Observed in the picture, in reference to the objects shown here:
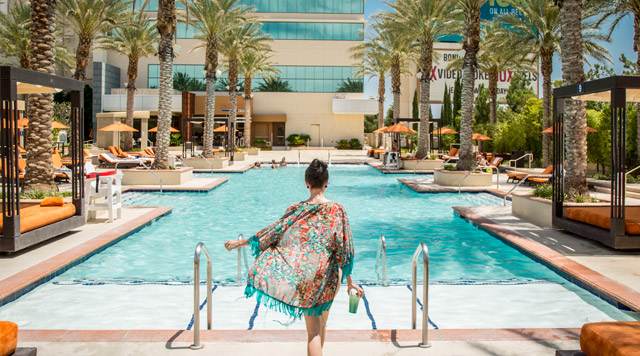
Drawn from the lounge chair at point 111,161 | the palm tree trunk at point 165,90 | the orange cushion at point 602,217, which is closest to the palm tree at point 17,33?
the lounge chair at point 111,161

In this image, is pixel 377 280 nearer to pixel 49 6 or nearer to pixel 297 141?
pixel 49 6

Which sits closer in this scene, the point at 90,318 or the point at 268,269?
the point at 268,269

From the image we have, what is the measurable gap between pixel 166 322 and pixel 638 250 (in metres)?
7.42

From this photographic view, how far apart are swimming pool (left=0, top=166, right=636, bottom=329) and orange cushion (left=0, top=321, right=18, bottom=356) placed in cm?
237

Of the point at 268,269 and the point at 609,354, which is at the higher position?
the point at 268,269

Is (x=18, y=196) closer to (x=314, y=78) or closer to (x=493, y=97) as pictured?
(x=493, y=97)

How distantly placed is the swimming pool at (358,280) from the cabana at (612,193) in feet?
4.37

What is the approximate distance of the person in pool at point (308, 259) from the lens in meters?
3.89

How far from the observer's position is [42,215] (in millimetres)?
9383

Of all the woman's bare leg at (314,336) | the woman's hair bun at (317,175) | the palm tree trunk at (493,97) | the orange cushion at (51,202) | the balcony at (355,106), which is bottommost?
the woman's bare leg at (314,336)

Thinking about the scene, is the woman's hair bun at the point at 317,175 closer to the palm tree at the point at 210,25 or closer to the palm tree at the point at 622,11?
the palm tree at the point at 622,11

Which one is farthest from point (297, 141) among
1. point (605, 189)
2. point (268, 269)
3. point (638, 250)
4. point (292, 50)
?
point (268, 269)

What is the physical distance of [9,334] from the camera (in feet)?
12.2

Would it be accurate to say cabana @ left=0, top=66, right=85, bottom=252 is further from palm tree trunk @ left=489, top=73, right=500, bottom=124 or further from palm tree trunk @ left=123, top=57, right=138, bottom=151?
palm tree trunk @ left=489, top=73, right=500, bottom=124
